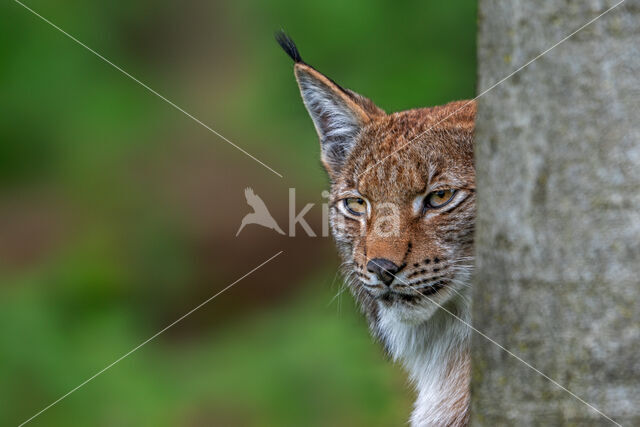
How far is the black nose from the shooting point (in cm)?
316

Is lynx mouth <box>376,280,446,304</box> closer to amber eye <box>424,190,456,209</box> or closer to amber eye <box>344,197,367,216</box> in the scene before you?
amber eye <box>424,190,456,209</box>

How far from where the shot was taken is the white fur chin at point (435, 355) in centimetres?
327

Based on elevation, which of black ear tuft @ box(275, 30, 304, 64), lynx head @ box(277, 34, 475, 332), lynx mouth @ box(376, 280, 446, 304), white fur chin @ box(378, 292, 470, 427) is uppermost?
black ear tuft @ box(275, 30, 304, 64)

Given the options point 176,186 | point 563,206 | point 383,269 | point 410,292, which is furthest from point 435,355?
point 176,186

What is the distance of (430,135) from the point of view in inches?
137

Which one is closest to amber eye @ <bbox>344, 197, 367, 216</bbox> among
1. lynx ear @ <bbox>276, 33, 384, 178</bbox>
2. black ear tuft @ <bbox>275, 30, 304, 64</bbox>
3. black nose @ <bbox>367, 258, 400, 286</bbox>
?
lynx ear @ <bbox>276, 33, 384, 178</bbox>

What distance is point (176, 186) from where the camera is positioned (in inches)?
331

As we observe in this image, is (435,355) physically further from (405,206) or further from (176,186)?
(176,186)

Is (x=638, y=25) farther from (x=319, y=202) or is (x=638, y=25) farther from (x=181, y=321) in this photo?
(x=181, y=321)

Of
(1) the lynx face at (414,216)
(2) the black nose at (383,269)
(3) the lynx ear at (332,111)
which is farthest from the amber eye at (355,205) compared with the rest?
(2) the black nose at (383,269)

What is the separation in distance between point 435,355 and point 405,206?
1.92ft

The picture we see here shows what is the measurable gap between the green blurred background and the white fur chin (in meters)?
1.97

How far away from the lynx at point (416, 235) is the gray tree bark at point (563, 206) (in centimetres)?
151

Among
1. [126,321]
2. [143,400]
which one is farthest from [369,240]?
[126,321]
